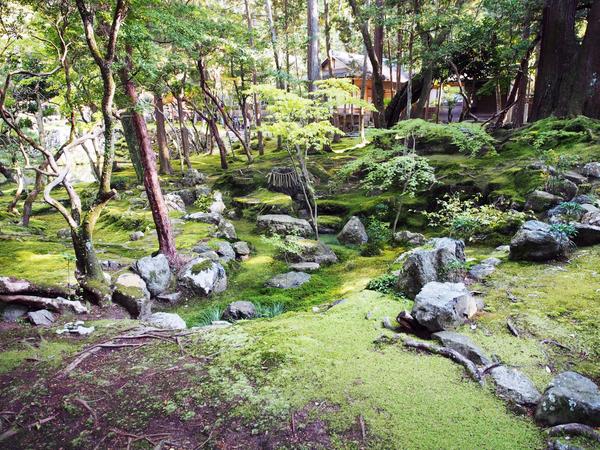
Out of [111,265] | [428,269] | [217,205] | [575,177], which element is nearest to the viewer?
[428,269]

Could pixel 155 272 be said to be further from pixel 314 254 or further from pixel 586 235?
pixel 586 235

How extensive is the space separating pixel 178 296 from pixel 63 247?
3966 mm

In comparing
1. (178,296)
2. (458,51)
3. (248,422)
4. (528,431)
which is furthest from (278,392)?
(458,51)

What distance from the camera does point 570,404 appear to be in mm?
2541

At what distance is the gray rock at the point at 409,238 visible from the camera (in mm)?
9141

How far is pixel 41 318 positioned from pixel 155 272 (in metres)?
2.26

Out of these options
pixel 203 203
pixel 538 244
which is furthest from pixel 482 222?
pixel 203 203

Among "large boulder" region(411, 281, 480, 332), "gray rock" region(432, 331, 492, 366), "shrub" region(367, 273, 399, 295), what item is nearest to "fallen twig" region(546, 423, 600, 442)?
"gray rock" region(432, 331, 492, 366)

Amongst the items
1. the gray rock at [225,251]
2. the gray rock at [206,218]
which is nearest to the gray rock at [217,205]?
the gray rock at [206,218]

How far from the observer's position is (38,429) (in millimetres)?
2844

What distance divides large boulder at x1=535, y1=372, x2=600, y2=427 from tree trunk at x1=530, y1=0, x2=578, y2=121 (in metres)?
12.0

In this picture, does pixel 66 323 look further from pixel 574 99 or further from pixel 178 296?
pixel 574 99

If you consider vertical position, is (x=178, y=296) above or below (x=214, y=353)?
below

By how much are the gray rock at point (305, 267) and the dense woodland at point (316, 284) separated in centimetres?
6
